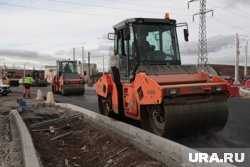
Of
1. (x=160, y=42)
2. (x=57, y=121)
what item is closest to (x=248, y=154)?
(x=160, y=42)

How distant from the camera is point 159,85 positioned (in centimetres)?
809

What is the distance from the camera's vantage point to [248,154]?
7.46 metres

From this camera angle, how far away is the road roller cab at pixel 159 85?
26.3 ft

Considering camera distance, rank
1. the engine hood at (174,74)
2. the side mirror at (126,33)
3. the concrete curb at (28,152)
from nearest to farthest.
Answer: the concrete curb at (28,152)
the engine hood at (174,74)
the side mirror at (126,33)

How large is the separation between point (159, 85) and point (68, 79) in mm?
20589

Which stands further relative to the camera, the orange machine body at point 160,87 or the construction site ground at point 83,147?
the orange machine body at point 160,87

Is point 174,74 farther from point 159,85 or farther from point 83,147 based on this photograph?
point 83,147

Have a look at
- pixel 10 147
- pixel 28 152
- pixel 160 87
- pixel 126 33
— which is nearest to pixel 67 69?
pixel 126 33

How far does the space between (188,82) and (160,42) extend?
1.62 meters

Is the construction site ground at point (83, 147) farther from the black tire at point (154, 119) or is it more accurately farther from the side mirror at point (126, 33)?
the side mirror at point (126, 33)

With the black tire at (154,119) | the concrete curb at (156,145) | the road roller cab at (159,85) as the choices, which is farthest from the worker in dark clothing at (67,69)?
the black tire at (154,119)

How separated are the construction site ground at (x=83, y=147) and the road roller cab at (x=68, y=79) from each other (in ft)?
47.5

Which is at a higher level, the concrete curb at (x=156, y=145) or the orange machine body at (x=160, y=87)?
the orange machine body at (x=160, y=87)

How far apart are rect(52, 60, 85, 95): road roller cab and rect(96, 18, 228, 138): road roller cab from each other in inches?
671
